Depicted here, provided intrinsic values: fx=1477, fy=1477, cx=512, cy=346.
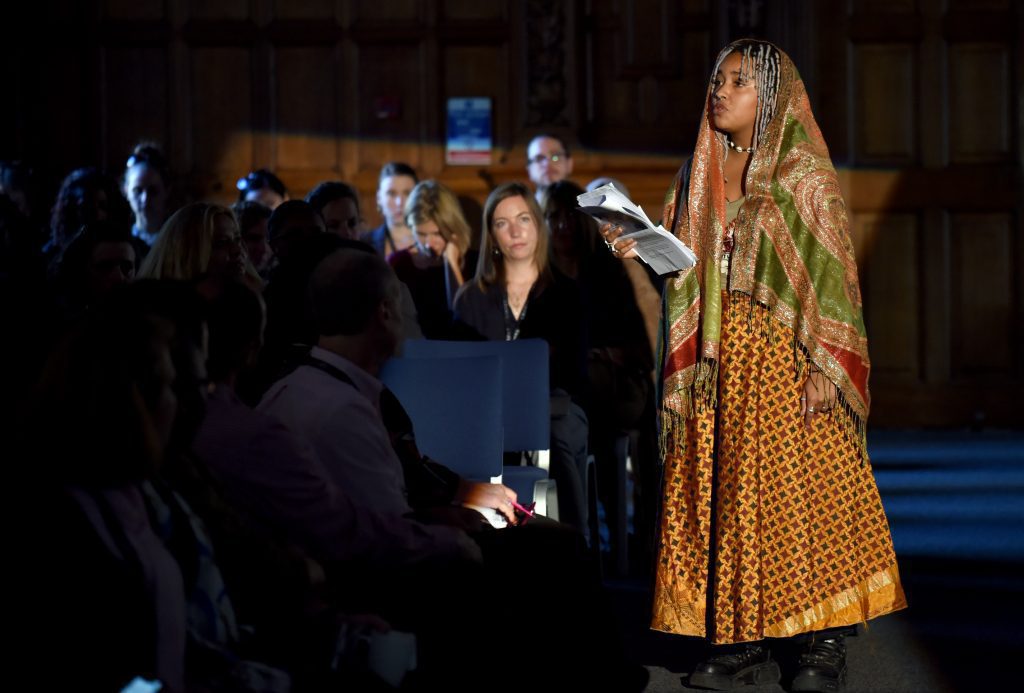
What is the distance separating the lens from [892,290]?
27.5 ft

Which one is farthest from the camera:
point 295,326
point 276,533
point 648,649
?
point 648,649

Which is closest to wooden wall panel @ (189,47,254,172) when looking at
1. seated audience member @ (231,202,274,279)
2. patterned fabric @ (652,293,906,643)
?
seated audience member @ (231,202,274,279)

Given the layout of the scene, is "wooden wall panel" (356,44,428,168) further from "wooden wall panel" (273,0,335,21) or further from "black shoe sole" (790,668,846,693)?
"black shoe sole" (790,668,846,693)

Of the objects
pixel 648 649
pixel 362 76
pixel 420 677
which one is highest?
pixel 362 76

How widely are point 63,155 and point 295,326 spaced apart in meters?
6.04

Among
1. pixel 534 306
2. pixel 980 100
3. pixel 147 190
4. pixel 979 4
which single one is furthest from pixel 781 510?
pixel 979 4

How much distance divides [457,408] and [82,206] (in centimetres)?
171

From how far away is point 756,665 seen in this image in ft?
11.6

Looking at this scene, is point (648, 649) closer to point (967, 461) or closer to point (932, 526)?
point (932, 526)

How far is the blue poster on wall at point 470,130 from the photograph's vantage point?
27.4 ft

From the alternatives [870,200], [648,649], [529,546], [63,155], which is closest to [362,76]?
[63,155]

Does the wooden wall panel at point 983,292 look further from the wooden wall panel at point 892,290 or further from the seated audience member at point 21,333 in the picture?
the seated audience member at point 21,333

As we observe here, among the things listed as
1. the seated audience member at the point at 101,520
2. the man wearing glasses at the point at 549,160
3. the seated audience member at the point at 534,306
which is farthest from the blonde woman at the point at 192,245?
the man wearing glasses at the point at 549,160

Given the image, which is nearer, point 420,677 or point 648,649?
point 420,677
